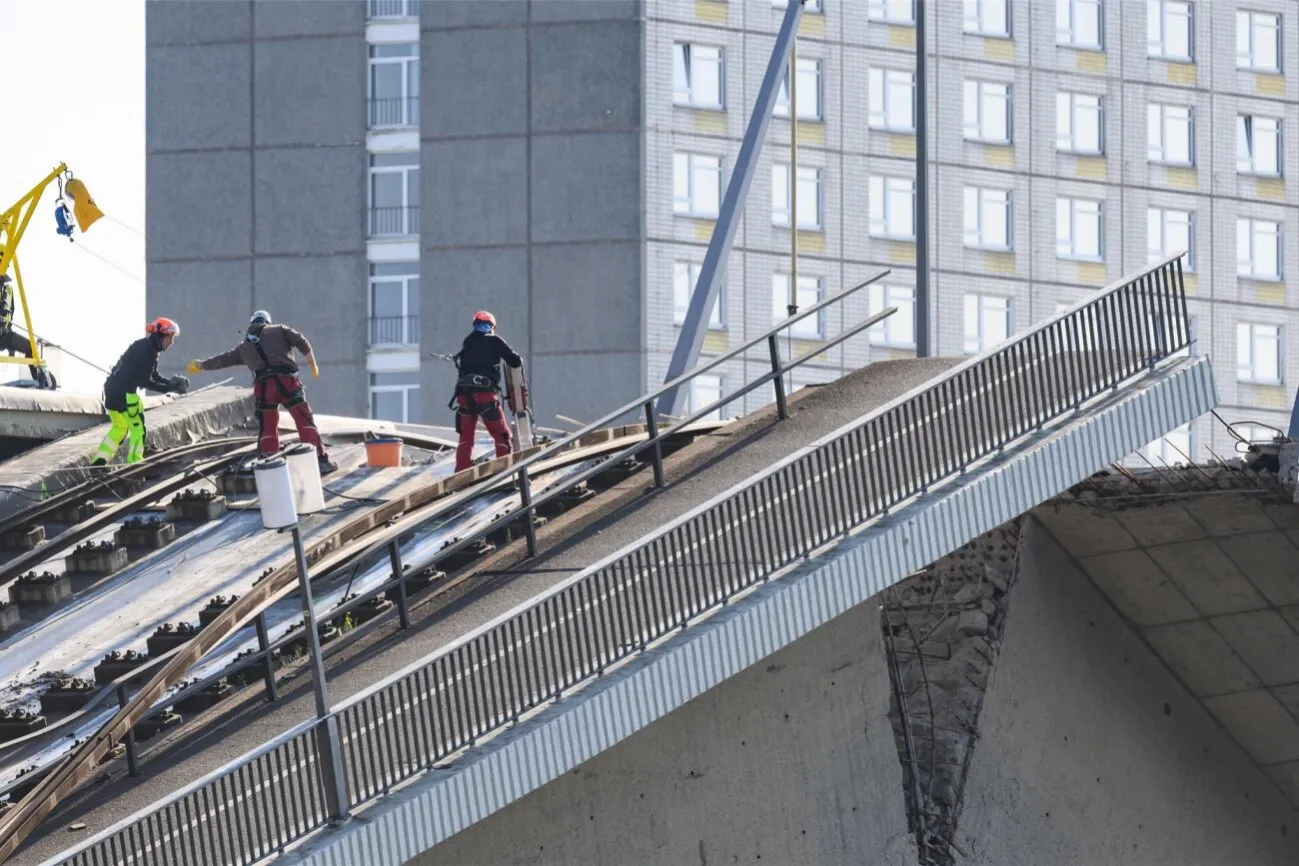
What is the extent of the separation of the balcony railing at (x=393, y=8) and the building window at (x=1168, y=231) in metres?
20.5

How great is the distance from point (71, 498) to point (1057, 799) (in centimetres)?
1116

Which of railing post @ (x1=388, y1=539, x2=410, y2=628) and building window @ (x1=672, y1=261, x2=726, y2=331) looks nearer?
railing post @ (x1=388, y1=539, x2=410, y2=628)

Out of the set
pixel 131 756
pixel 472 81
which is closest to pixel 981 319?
pixel 472 81

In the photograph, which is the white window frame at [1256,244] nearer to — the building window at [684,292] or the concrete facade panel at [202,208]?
the building window at [684,292]

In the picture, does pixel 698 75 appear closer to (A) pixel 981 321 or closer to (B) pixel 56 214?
(A) pixel 981 321

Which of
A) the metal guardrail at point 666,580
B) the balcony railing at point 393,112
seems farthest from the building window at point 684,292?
the metal guardrail at point 666,580

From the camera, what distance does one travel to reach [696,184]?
69.2 meters

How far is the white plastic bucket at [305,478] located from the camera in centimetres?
1623

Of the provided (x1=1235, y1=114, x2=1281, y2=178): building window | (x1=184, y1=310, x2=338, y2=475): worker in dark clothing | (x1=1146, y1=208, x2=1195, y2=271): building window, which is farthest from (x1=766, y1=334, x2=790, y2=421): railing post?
(x1=1235, y1=114, x2=1281, y2=178): building window

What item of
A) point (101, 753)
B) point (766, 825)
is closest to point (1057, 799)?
point (766, 825)

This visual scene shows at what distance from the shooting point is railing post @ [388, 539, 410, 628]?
19.2m

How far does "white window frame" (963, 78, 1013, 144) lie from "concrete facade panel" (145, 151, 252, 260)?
60.9 feet

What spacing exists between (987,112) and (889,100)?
3.01 m

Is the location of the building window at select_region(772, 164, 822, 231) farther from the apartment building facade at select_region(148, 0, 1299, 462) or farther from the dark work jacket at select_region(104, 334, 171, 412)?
the dark work jacket at select_region(104, 334, 171, 412)
